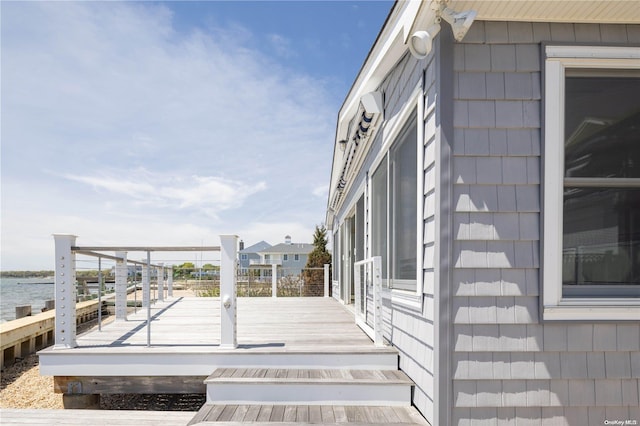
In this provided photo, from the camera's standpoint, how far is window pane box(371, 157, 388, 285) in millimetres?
3783

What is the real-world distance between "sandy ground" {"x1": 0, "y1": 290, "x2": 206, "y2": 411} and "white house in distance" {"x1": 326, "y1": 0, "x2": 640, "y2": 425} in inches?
124

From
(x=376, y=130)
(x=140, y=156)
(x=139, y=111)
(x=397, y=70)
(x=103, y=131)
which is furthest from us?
(x=140, y=156)

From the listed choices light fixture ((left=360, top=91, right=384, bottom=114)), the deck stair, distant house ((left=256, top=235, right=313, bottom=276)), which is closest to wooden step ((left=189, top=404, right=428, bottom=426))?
the deck stair

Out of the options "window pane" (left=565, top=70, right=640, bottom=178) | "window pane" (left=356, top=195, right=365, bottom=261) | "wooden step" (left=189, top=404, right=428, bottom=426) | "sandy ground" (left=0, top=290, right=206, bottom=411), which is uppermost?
"window pane" (left=565, top=70, right=640, bottom=178)

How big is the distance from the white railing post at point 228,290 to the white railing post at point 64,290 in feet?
4.13

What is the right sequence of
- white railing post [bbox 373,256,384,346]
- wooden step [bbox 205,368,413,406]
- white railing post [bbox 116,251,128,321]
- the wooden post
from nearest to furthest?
1. wooden step [bbox 205,368,413,406]
2. white railing post [bbox 373,256,384,346]
3. white railing post [bbox 116,251,128,321]
4. the wooden post

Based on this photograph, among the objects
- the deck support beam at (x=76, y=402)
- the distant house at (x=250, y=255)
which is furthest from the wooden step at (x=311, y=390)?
the distant house at (x=250, y=255)

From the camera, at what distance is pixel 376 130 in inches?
166

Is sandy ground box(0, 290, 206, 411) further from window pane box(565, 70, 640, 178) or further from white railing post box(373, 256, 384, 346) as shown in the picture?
window pane box(565, 70, 640, 178)

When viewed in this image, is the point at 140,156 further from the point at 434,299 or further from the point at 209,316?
the point at 434,299

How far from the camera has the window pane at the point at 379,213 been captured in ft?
12.4

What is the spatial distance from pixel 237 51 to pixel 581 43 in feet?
21.0

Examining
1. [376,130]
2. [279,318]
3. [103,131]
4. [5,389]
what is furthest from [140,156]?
[376,130]

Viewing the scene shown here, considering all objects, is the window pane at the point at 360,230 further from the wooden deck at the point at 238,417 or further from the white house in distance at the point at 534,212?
the white house in distance at the point at 534,212
